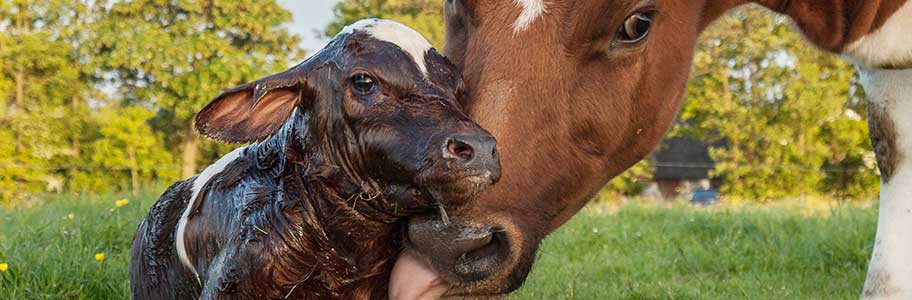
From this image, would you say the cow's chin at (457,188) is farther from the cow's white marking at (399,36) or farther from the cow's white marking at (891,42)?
the cow's white marking at (891,42)

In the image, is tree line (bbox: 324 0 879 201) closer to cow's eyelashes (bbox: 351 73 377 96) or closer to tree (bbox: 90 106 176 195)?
tree (bbox: 90 106 176 195)

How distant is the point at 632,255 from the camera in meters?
5.88

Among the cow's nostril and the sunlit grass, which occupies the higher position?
the cow's nostril

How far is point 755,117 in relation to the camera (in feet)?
96.5

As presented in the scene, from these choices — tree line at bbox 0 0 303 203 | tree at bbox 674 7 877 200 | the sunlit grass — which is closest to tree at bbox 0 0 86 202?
tree line at bbox 0 0 303 203

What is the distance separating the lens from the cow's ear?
83.2 inches

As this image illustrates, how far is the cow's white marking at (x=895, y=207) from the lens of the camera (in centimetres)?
369

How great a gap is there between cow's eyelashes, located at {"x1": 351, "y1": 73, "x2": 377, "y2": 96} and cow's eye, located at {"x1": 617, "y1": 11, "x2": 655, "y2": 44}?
849 mm

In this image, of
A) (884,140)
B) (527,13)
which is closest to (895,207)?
(884,140)

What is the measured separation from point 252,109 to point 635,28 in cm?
114

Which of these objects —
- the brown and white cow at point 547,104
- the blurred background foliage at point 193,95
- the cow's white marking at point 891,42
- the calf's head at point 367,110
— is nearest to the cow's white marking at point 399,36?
the calf's head at point 367,110

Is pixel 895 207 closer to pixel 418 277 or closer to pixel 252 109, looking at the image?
pixel 418 277

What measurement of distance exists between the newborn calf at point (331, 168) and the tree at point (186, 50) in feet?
92.0

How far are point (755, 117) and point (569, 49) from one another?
93.1 ft
